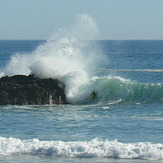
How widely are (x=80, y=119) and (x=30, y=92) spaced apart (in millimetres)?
5646

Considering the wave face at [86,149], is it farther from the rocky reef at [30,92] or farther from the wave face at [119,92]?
the wave face at [119,92]

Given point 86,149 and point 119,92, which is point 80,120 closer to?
point 86,149

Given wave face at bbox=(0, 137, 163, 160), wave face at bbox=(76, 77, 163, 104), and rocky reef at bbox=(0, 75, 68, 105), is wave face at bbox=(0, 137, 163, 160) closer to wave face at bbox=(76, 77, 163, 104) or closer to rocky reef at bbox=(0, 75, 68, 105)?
rocky reef at bbox=(0, 75, 68, 105)

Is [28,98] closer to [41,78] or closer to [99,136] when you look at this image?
[41,78]

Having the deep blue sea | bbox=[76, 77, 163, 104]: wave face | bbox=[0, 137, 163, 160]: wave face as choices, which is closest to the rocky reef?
the deep blue sea

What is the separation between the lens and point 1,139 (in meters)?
17.0

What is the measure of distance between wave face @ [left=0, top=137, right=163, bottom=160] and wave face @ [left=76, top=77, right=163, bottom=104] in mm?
12278

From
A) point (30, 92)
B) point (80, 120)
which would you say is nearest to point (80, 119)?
point (80, 120)

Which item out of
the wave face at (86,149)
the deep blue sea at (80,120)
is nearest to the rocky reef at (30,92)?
the deep blue sea at (80,120)

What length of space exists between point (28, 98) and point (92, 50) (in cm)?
1664

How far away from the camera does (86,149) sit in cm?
1563

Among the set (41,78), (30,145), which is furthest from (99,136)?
(41,78)

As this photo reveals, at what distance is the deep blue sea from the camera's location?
15461mm

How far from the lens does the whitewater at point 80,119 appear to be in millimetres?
15500
